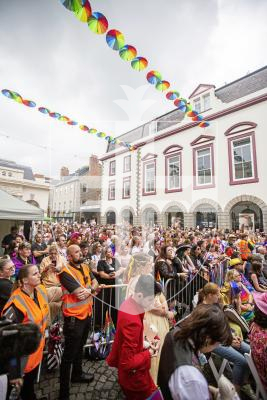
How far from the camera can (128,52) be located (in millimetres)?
4215

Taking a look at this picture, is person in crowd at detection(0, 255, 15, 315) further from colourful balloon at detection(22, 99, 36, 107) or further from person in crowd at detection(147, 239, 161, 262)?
colourful balloon at detection(22, 99, 36, 107)

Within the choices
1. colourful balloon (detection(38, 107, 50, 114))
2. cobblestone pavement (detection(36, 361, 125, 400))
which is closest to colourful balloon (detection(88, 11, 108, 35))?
colourful balloon (detection(38, 107, 50, 114))

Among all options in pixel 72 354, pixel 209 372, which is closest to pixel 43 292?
pixel 72 354

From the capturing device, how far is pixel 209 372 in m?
2.78

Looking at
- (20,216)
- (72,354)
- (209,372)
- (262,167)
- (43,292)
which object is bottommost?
(209,372)

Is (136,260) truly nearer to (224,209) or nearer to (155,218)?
(224,209)

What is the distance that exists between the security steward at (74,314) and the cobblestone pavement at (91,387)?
104 millimetres

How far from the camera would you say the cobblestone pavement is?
7.72 feet

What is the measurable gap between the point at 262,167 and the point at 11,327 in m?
13.9

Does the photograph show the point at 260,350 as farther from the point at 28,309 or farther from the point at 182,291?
the point at 182,291

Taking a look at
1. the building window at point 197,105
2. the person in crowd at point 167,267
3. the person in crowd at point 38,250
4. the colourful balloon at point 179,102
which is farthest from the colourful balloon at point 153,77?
the building window at point 197,105

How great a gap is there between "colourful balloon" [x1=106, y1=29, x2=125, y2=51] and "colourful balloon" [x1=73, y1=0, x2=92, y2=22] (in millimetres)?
503

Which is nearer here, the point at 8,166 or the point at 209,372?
the point at 209,372

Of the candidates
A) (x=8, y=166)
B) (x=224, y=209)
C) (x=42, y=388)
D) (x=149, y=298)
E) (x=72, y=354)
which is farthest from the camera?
(x=8, y=166)
